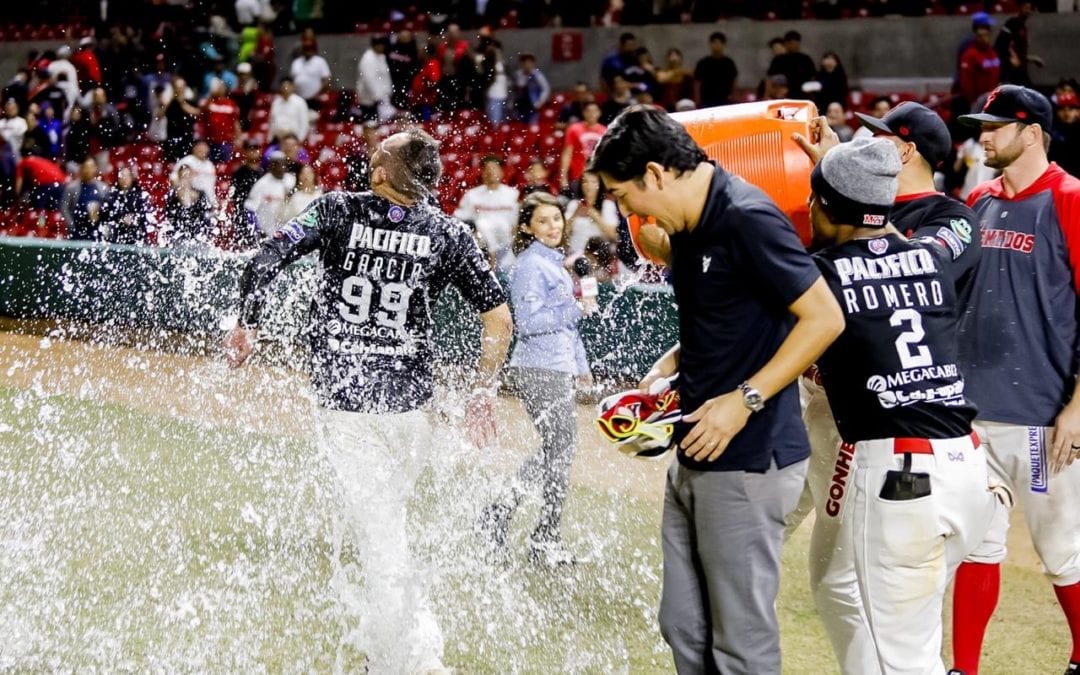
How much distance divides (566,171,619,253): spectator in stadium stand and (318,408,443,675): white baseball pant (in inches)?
255

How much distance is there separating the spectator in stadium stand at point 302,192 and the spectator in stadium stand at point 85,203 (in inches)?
94.8

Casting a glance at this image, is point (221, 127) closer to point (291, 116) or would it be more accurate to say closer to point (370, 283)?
point (291, 116)

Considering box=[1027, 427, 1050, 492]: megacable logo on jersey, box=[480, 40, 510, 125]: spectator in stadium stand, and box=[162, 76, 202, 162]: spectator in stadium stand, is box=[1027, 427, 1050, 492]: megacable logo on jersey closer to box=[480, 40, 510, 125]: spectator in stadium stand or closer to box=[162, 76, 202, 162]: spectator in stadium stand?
box=[480, 40, 510, 125]: spectator in stadium stand

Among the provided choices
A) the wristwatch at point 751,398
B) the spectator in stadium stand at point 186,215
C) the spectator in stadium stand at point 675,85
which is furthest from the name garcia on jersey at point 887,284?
the spectator in stadium stand at point 675,85

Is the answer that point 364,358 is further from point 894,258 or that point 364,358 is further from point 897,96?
point 897,96

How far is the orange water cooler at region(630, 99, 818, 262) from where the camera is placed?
428 centimetres

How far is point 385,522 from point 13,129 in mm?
15840

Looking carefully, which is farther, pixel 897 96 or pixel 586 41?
pixel 586 41

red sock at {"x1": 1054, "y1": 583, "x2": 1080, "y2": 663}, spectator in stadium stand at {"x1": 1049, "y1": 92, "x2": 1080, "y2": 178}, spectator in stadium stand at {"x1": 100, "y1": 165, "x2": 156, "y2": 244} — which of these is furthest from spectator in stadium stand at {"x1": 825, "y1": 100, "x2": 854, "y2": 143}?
red sock at {"x1": 1054, "y1": 583, "x2": 1080, "y2": 663}

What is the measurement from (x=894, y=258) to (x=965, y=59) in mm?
12493

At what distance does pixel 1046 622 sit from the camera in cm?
571

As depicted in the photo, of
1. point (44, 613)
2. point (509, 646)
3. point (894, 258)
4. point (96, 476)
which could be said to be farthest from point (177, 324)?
point (894, 258)

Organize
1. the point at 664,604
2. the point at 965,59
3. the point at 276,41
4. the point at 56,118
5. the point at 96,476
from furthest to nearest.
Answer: the point at 276,41, the point at 56,118, the point at 965,59, the point at 96,476, the point at 664,604

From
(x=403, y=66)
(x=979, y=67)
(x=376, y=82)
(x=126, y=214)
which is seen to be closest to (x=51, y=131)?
(x=126, y=214)
